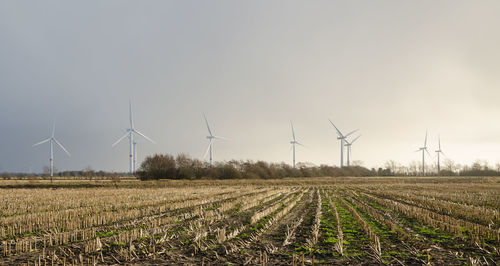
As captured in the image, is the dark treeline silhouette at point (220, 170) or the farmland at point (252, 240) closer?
the farmland at point (252, 240)

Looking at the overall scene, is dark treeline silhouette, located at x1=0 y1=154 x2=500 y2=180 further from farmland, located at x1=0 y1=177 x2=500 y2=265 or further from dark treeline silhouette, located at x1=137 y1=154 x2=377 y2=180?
farmland, located at x1=0 y1=177 x2=500 y2=265

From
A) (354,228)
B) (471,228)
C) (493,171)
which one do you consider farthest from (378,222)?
(493,171)

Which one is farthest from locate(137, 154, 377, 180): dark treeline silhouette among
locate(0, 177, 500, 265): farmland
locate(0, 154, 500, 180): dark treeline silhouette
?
locate(0, 177, 500, 265): farmland

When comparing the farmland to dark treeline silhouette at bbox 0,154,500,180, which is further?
dark treeline silhouette at bbox 0,154,500,180

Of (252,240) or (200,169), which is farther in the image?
(200,169)

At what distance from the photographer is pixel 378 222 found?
56.7ft

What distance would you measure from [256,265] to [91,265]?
4.70 meters

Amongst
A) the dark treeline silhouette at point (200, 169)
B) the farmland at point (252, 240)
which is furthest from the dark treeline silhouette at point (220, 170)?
the farmland at point (252, 240)

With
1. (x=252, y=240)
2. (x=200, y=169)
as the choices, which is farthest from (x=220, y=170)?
(x=252, y=240)

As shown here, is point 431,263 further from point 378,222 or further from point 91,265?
point 91,265

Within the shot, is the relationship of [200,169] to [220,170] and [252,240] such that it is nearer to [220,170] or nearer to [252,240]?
[220,170]

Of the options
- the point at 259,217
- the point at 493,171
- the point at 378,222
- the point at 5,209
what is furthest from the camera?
the point at 493,171

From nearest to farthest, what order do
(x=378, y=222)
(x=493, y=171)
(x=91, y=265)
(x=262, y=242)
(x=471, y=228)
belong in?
(x=91, y=265)
(x=262, y=242)
(x=471, y=228)
(x=378, y=222)
(x=493, y=171)

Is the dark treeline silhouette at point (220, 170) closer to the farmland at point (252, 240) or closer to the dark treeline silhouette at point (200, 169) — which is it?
the dark treeline silhouette at point (200, 169)
